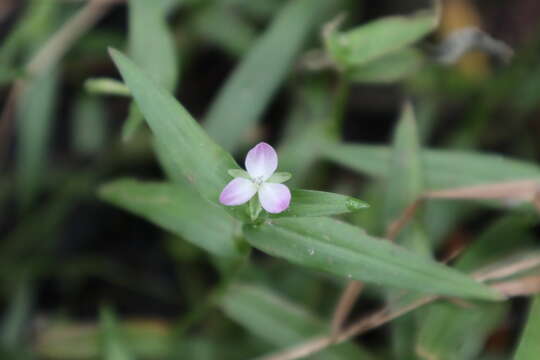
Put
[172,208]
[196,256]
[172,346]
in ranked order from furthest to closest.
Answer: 1. [196,256]
2. [172,346]
3. [172,208]

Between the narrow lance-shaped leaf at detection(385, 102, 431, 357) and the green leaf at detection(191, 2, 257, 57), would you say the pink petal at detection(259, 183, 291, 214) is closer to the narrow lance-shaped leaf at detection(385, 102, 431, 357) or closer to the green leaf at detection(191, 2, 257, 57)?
the narrow lance-shaped leaf at detection(385, 102, 431, 357)

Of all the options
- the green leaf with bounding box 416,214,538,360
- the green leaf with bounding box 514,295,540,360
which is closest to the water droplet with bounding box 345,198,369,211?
the green leaf with bounding box 514,295,540,360

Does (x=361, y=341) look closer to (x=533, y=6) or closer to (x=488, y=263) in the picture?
(x=488, y=263)

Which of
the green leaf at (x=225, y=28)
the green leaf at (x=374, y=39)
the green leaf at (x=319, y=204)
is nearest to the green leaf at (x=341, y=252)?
the green leaf at (x=319, y=204)

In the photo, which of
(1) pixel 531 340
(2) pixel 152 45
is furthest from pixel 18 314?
(1) pixel 531 340

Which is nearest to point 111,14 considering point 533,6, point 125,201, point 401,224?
point 125,201

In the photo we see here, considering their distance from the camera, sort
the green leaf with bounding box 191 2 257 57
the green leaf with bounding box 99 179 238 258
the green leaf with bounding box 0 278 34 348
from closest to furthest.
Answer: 1. the green leaf with bounding box 99 179 238 258
2. the green leaf with bounding box 0 278 34 348
3. the green leaf with bounding box 191 2 257 57
